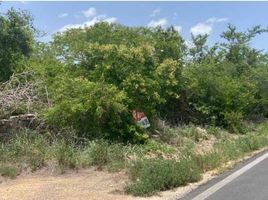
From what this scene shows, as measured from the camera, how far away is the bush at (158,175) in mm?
10945

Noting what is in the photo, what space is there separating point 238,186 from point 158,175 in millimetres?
1875

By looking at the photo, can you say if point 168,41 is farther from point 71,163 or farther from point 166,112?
point 71,163

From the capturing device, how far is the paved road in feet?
33.9

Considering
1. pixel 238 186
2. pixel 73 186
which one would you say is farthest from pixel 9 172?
pixel 238 186

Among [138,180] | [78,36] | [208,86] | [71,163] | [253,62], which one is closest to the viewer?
[138,180]

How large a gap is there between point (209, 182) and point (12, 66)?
1086 cm

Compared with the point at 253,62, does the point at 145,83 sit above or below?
below

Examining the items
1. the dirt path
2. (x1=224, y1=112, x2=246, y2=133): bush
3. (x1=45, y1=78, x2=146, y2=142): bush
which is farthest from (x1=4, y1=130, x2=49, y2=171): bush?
(x1=224, y1=112, x2=246, y2=133): bush

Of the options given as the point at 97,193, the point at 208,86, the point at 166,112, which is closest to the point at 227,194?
the point at 97,193

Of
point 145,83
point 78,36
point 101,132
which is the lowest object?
point 101,132

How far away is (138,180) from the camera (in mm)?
11492

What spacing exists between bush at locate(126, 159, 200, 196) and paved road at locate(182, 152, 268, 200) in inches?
21.8

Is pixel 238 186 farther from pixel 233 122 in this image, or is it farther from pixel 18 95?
pixel 233 122

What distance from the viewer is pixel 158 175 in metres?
11.4
